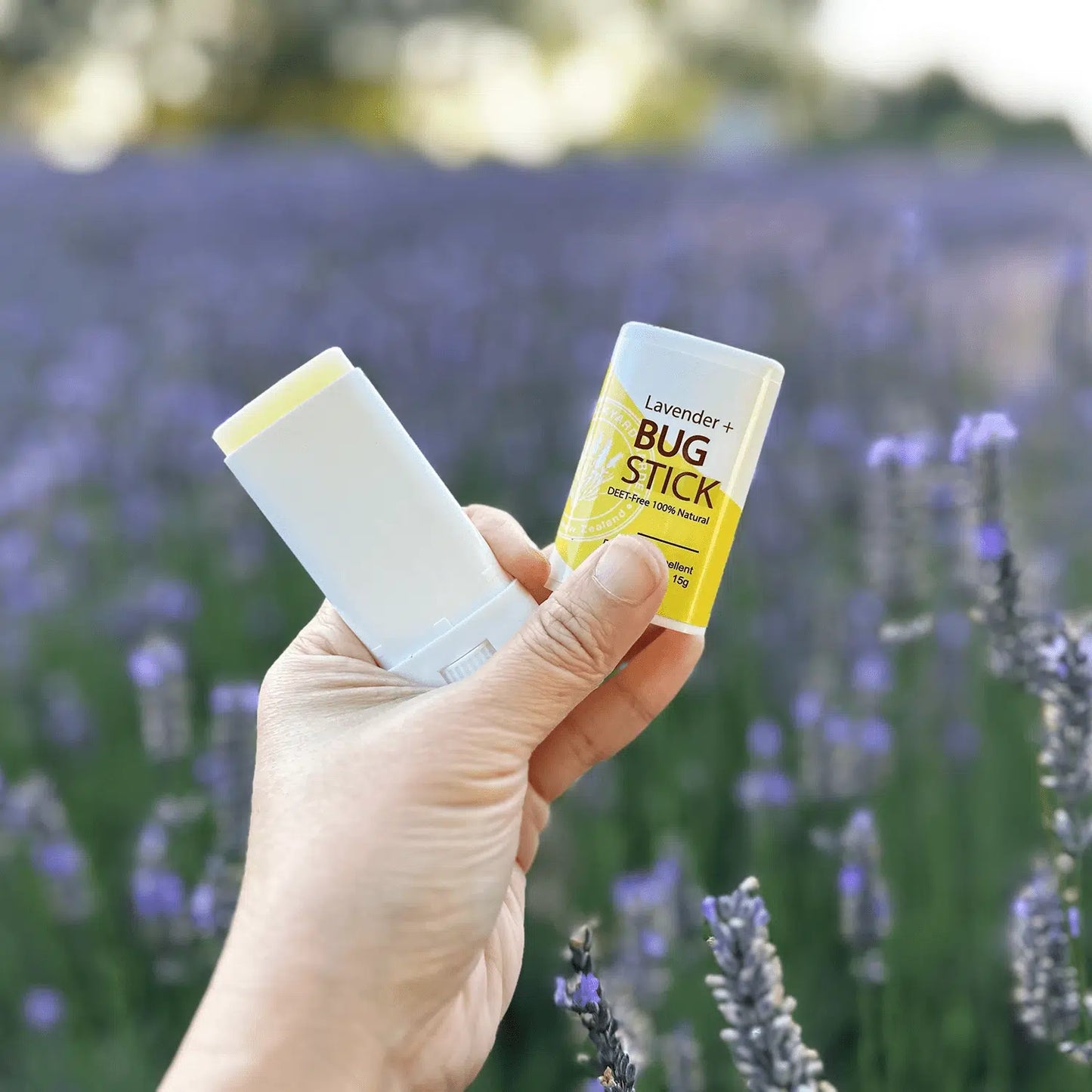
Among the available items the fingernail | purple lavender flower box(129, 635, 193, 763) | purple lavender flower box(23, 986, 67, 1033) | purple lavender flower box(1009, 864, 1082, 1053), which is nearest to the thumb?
the fingernail

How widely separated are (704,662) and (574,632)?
1.25m

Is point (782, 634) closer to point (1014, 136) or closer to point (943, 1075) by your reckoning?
point (943, 1075)

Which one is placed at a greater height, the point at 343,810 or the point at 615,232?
the point at 343,810

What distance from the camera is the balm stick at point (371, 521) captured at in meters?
1.02

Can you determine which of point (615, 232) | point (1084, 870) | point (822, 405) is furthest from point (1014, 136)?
point (1084, 870)

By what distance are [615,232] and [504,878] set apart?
162 inches

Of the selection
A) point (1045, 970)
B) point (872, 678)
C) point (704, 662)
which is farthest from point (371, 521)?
point (704, 662)

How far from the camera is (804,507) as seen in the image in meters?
2.49

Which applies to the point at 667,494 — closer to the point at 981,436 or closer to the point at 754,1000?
the point at 981,436

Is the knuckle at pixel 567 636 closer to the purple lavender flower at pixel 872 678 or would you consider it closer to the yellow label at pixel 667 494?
the yellow label at pixel 667 494

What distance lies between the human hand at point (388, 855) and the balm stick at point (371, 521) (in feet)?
0.19

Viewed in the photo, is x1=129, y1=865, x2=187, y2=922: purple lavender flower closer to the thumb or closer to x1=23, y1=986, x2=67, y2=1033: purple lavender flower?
x1=23, y1=986, x2=67, y2=1033: purple lavender flower

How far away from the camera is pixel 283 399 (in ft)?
3.34

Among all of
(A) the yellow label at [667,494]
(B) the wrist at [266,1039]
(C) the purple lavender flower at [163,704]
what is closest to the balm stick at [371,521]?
(A) the yellow label at [667,494]
